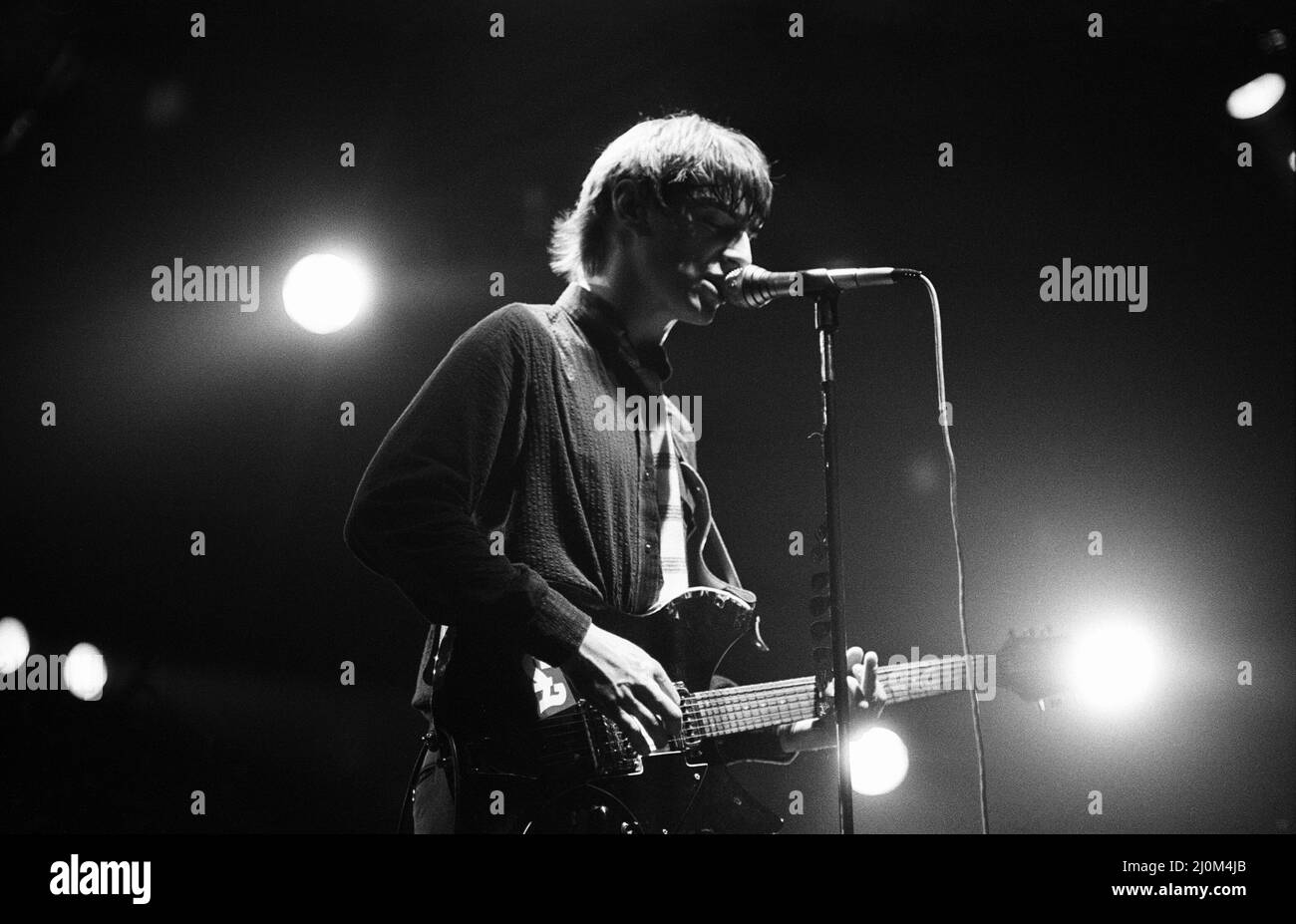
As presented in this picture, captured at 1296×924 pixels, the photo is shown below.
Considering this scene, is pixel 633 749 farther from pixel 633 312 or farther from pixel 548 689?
pixel 633 312

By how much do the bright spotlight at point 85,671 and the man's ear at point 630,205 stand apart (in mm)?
1310

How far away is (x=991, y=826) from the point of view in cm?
231

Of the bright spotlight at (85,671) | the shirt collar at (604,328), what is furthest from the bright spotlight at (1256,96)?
the bright spotlight at (85,671)

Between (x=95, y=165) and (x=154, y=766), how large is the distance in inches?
46.8

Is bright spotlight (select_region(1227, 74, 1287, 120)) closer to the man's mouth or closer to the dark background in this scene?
the dark background

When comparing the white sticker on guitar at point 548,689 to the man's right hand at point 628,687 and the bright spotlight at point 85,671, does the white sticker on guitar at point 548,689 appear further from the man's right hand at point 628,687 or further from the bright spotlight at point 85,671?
the bright spotlight at point 85,671

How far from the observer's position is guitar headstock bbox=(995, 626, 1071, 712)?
2229mm

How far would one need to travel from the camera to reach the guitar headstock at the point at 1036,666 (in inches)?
87.7

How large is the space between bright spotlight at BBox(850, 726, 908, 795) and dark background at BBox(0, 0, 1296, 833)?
1.6 inches

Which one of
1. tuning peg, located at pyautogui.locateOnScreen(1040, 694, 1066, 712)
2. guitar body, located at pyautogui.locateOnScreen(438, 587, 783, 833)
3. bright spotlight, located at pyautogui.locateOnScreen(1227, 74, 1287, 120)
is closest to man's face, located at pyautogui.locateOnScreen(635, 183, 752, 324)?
guitar body, located at pyautogui.locateOnScreen(438, 587, 783, 833)

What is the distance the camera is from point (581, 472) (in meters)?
1.96

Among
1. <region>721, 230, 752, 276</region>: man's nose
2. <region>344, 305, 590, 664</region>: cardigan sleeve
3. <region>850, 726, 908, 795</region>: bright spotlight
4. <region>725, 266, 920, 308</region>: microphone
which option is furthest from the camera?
<region>850, 726, 908, 795</region>: bright spotlight
